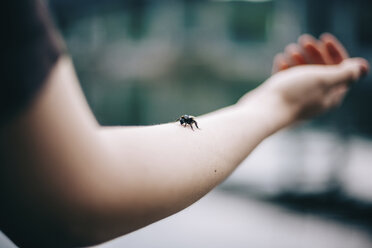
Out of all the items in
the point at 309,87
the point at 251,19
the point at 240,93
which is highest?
the point at 251,19

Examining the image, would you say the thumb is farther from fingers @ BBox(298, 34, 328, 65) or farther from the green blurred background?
the green blurred background

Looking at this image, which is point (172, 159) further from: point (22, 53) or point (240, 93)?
point (240, 93)

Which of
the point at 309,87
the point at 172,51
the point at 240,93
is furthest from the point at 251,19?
the point at 309,87

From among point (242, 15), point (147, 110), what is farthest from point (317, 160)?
point (147, 110)

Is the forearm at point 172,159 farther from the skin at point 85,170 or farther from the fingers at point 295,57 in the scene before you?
the fingers at point 295,57

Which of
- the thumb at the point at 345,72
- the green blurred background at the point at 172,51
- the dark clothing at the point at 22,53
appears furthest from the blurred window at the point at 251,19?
the dark clothing at the point at 22,53

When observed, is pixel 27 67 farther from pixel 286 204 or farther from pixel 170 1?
pixel 170 1
